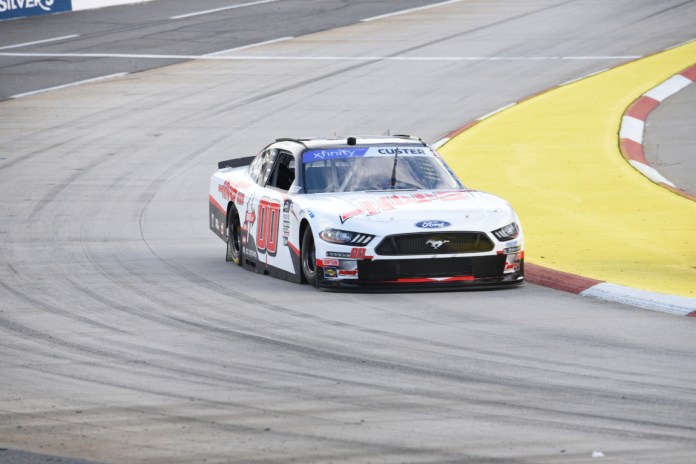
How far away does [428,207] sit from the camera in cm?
1193

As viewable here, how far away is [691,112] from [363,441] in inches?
669

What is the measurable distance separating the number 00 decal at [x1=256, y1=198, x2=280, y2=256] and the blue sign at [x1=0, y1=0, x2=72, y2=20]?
28.9 m

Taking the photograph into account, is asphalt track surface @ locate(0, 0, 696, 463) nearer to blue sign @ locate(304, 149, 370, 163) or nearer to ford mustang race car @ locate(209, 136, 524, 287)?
ford mustang race car @ locate(209, 136, 524, 287)

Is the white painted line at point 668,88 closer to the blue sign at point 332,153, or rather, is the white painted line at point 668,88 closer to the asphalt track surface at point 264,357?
the asphalt track surface at point 264,357

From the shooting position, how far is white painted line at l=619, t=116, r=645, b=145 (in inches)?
829

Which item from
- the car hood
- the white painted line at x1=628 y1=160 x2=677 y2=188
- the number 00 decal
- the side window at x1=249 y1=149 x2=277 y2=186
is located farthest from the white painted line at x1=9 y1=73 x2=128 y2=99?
the car hood

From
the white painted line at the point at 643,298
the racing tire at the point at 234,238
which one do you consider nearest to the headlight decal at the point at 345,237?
the white painted line at the point at 643,298

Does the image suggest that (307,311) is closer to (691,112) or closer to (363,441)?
(363,441)

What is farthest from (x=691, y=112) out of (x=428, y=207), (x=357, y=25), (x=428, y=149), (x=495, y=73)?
(x=357, y=25)

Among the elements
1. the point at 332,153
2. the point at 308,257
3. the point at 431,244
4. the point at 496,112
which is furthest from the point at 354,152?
the point at 496,112

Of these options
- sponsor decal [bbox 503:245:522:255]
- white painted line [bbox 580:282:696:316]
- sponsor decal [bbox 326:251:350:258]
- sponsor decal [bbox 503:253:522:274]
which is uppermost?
sponsor decal [bbox 326:251:350:258]

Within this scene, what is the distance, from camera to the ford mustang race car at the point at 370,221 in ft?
38.1

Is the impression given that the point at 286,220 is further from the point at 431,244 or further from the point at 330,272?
the point at 431,244

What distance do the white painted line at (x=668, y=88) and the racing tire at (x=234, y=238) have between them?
11.7 m
